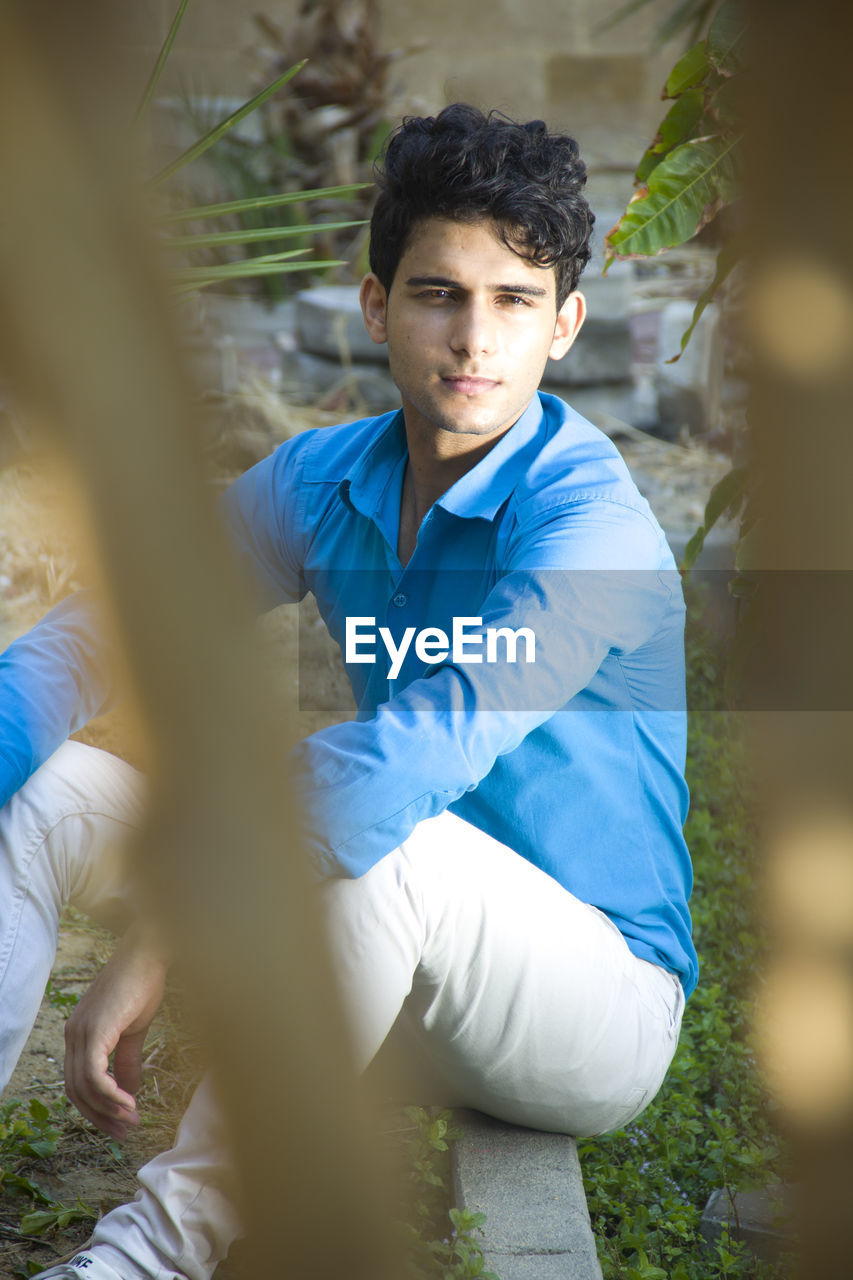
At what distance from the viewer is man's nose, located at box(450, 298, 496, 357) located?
163cm

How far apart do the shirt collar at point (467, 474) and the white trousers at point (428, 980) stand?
0.50 metres

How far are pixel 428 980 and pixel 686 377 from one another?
10.7 ft

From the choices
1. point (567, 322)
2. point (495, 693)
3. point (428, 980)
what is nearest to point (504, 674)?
point (495, 693)

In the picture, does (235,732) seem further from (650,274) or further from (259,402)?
(650,274)

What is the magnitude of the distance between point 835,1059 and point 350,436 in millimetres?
1684

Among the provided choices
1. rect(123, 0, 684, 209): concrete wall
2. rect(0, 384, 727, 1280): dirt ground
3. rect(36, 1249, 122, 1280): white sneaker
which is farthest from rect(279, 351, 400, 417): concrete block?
rect(36, 1249, 122, 1280): white sneaker

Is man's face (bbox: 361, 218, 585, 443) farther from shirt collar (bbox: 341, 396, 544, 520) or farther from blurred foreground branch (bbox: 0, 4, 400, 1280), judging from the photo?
blurred foreground branch (bbox: 0, 4, 400, 1280)

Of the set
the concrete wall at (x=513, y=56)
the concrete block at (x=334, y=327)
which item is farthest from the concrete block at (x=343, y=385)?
the concrete wall at (x=513, y=56)

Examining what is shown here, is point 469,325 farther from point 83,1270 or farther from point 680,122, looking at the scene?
point 83,1270

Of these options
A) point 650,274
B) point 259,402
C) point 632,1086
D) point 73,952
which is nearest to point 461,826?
point 632,1086

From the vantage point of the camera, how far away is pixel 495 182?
1.64 meters

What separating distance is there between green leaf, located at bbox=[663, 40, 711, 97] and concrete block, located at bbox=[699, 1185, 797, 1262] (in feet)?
4.96

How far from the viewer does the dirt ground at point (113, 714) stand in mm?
1527

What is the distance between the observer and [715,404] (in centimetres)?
392
